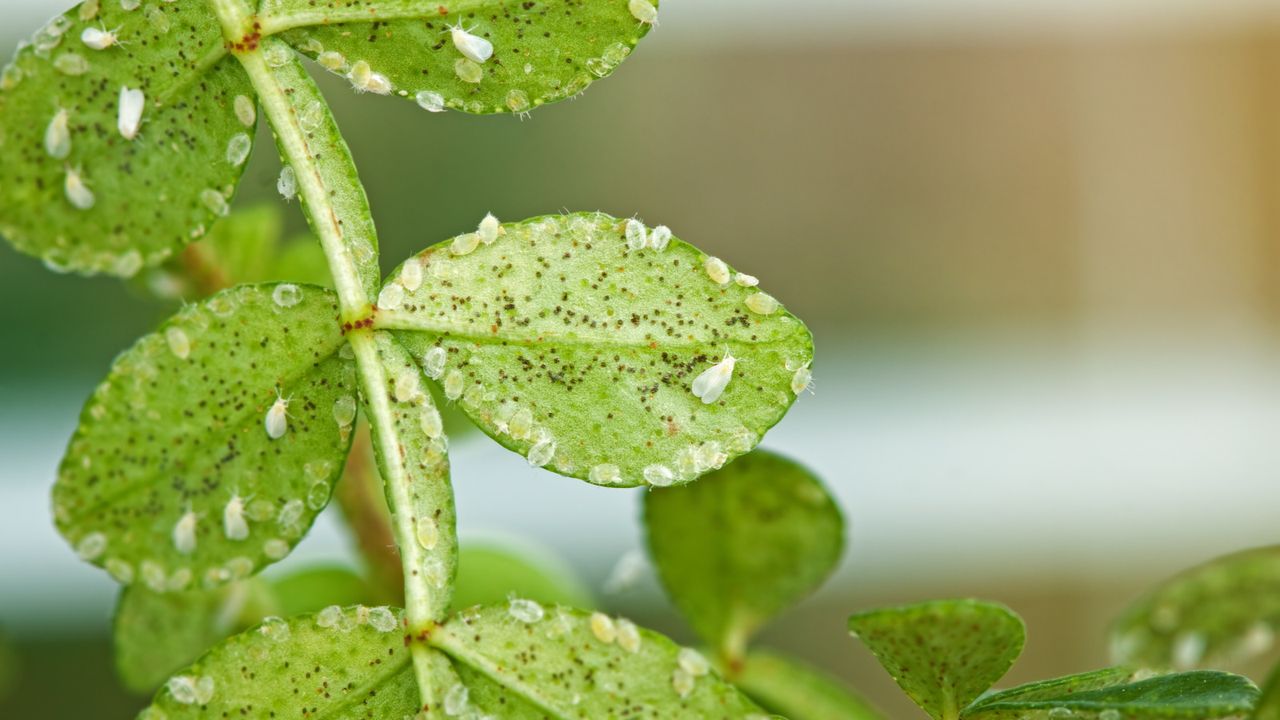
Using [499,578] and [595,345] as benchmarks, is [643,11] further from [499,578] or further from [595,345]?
[499,578]

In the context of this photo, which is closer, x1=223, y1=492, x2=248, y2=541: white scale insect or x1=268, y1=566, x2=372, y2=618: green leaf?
x1=223, y1=492, x2=248, y2=541: white scale insect

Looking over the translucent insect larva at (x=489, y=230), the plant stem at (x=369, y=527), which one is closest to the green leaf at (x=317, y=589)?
the plant stem at (x=369, y=527)

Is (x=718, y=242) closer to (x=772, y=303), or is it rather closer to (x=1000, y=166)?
(x=1000, y=166)

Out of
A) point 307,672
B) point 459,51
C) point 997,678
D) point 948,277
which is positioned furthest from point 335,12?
point 948,277

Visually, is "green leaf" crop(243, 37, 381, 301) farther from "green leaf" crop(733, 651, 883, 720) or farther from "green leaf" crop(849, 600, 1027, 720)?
"green leaf" crop(733, 651, 883, 720)

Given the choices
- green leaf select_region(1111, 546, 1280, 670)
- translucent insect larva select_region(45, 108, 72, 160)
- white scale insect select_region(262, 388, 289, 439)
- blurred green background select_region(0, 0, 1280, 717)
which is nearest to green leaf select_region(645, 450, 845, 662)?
green leaf select_region(1111, 546, 1280, 670)

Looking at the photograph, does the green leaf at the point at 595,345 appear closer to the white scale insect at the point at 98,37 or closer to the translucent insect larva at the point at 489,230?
the translucent insect larva at the point at 489,230

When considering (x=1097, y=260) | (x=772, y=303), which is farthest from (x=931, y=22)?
(x=772, y=303)
